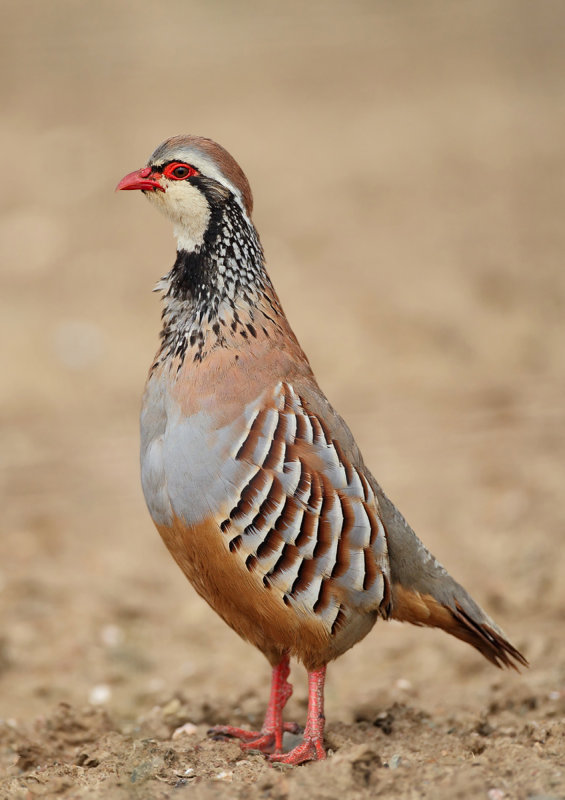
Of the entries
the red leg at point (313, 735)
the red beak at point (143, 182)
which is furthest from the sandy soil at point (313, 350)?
the red beak at point (143, 182)

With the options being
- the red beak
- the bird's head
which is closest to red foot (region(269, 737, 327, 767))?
the bird's head

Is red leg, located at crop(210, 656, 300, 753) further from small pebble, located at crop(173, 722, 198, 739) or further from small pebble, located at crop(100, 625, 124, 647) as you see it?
small pebble, located at crop(100, 625, 124, 647)

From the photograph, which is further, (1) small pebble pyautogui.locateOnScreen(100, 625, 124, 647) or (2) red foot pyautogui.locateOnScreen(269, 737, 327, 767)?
(1) small pebble pyautogui.locateOnScreen(100, 625, 124, 647)

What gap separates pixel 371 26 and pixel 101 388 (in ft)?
40.8

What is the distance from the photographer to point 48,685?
578 cm

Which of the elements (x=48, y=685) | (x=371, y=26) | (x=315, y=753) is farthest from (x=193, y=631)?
(x=371, y=26)

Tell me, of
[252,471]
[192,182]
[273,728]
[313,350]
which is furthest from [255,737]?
[313,350]

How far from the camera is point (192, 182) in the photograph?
3951mm

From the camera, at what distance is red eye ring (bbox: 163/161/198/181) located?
3.95m

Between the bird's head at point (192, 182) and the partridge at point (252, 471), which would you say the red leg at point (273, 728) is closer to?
the partridge at point (252, 471)

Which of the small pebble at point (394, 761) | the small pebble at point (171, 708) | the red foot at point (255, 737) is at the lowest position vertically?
the small pebble at point (394, 761)

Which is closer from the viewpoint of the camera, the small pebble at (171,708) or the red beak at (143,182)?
the red beak at (143,182)

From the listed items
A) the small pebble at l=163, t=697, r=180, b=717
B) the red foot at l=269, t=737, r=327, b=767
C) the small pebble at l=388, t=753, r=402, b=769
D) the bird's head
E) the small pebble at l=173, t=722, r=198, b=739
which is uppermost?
the bird's head

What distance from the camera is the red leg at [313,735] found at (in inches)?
154
